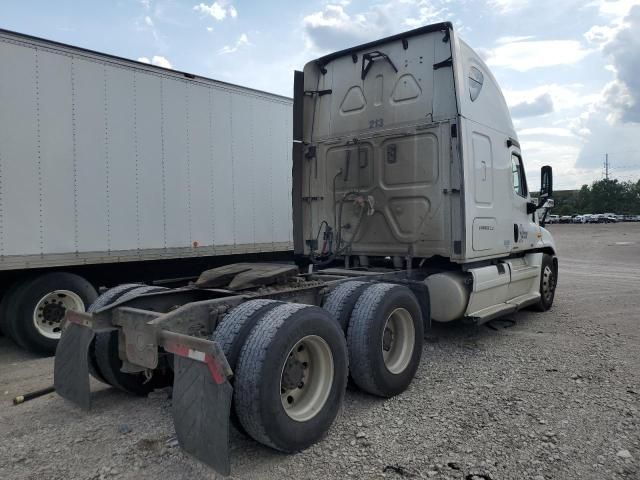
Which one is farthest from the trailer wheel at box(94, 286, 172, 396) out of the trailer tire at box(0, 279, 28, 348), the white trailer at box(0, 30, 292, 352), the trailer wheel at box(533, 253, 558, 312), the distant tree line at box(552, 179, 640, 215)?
the distant tree line at box(552, 179, 640, 215)

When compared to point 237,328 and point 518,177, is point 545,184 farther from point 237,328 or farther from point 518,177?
point 237,328

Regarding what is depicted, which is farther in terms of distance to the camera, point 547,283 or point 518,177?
point 547,283

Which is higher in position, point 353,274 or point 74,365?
point 353,274

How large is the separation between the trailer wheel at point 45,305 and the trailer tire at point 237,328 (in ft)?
12.4

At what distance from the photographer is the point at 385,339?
462 centimetres

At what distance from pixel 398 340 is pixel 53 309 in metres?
4.46

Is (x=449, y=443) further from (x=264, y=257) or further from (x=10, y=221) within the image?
(x=264, y=257)

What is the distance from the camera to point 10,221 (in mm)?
5848

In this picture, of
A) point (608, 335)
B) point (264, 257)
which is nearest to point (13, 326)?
point (264, 257)

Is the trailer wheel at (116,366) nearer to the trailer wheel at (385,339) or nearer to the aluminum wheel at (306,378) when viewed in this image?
the aluminum wheel at (306,378)

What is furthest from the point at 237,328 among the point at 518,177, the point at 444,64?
the point at 518,177

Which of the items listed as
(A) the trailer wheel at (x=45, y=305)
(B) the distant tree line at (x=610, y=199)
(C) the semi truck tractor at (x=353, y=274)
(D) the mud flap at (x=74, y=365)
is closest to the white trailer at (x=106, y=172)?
(A) the trailer wheel at (x=45, y=305)

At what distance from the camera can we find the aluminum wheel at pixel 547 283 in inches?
323

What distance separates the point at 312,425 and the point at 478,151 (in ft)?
13.2
